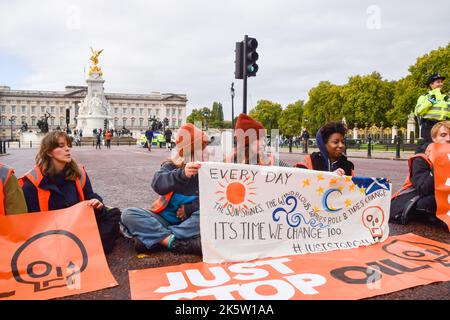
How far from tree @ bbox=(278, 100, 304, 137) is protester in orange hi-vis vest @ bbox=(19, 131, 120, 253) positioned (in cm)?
7571

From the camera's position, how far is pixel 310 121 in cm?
6259

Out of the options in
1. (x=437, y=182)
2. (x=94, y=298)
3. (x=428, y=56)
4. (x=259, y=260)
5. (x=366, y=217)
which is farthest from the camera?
(x=428, y=56)

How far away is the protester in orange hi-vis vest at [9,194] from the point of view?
3314 millimetres

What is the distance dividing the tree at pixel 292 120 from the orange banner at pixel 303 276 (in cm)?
7553

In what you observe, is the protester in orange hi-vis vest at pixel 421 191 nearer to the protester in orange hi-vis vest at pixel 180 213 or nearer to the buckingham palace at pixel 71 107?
the protester in orange hi-vis vest at pixel 180 213

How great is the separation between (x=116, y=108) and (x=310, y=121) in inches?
3019

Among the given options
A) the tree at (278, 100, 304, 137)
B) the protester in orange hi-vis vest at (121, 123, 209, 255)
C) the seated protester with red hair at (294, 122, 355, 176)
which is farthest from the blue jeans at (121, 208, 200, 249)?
the tree at (278, 100, 304, 137)

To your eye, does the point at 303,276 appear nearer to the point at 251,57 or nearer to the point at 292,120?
the point at 251,57

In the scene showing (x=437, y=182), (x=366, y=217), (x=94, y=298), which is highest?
(x=437, y=182)

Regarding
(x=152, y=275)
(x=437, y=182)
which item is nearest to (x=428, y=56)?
(x=437, y=182)

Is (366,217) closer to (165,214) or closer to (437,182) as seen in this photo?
(437,182)

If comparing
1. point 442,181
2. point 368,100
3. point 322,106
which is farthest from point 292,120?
point 442,181

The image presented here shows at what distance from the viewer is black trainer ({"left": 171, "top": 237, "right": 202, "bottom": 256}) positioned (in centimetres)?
372
